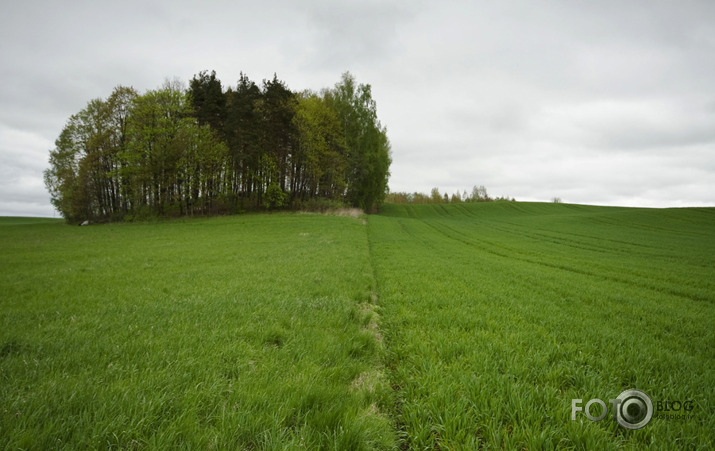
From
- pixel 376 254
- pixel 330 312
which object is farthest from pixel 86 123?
pixel 330 312

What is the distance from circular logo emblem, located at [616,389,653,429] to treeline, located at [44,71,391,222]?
38062 millimetres

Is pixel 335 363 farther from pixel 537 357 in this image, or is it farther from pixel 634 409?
pixel 634 409

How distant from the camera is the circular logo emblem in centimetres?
256

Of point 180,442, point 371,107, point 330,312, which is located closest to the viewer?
point 180,442

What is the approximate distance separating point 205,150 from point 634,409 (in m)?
42.5

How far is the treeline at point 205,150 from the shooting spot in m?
34.4

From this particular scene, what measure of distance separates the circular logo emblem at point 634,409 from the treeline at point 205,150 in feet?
125

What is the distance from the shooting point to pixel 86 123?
3838 cm

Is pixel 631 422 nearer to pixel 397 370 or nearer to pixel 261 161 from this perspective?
pixel 397 370

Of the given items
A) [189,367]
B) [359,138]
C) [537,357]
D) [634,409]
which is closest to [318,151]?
[359,138]

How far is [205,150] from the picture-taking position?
35.8 m

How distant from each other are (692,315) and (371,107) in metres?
46.5

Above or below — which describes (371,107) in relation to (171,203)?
above

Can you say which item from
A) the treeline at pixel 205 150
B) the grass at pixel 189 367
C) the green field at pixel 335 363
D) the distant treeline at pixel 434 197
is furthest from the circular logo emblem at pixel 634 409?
the distant treeline at pixel 434 197
